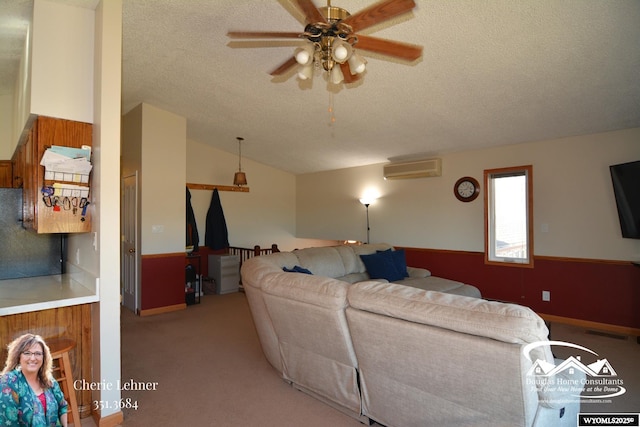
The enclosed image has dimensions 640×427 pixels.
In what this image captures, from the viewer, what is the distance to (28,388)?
1437mm

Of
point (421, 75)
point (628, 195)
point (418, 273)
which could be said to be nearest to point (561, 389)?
point (421, 75)

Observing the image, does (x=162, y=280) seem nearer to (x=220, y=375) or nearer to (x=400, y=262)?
(x=220, y=375)

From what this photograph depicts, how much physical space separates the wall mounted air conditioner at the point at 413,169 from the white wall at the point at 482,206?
0.15 m

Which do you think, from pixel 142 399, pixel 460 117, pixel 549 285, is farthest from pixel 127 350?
pixel 549 285

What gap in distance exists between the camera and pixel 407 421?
190 centimetres

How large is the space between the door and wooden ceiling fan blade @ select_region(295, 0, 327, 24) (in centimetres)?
396

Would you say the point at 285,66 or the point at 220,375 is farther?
the point at 220,375

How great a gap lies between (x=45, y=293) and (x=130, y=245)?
2909 mm

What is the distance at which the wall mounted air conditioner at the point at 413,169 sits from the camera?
205 inches

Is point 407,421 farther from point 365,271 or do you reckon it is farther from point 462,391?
point 365,271

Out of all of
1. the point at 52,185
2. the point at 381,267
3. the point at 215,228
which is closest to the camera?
the point at 52,185

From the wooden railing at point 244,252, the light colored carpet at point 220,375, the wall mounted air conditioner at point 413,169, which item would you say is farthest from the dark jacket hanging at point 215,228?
the wall mounted air conditioner at point 413,169

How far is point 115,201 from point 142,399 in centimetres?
149

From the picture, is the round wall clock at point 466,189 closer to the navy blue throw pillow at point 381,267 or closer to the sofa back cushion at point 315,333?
the navy blue throw pillow at point 381,267
